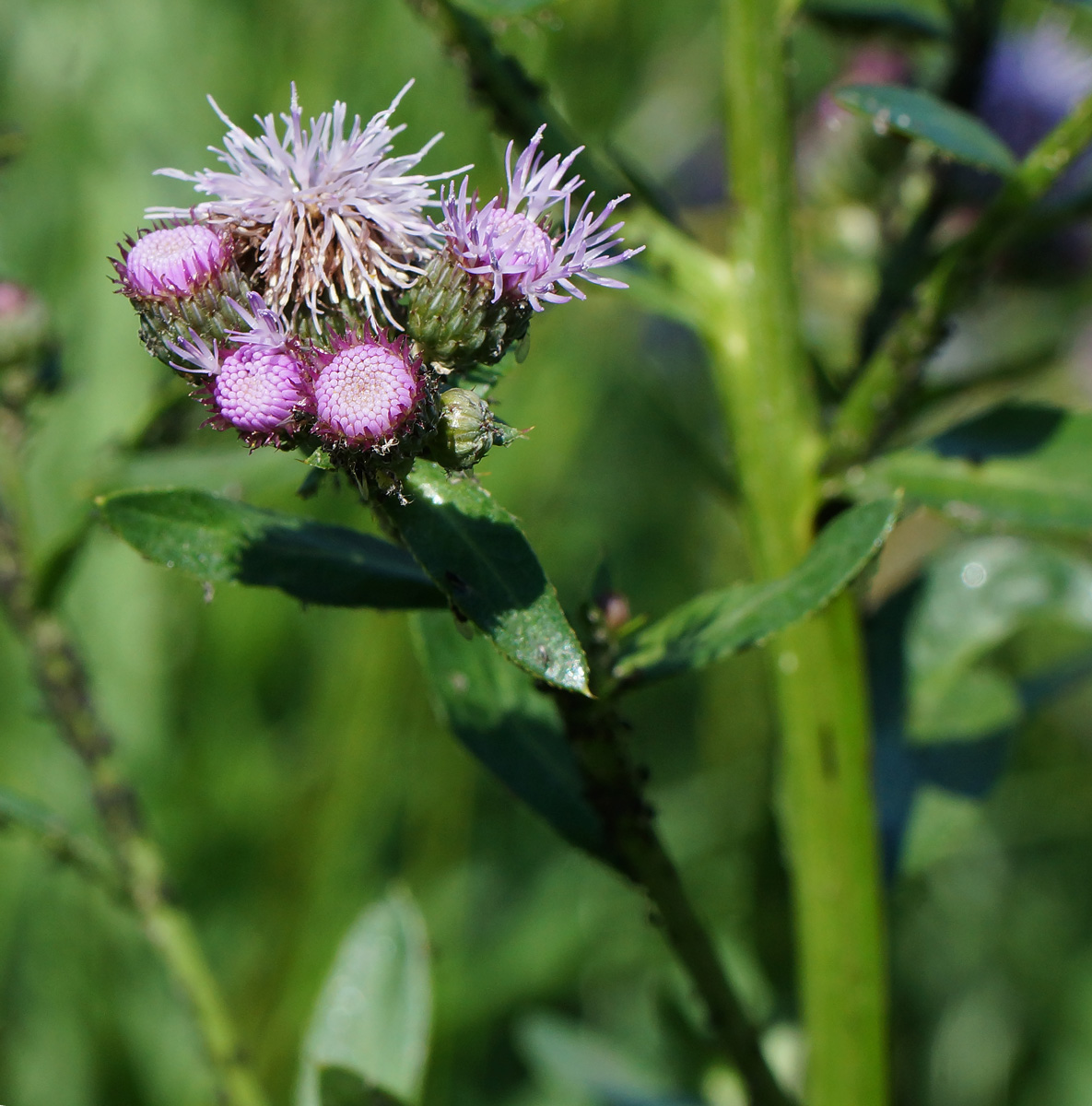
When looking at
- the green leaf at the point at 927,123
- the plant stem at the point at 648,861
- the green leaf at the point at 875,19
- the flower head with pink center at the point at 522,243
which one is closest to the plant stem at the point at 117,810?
the plant stem at the point at 648,861

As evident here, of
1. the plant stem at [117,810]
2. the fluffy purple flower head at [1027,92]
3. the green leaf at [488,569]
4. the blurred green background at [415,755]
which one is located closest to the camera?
the green leaf at [488,569]

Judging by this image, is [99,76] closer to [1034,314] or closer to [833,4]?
[833,4]

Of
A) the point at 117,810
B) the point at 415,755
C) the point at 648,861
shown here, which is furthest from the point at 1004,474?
the point at 415,755

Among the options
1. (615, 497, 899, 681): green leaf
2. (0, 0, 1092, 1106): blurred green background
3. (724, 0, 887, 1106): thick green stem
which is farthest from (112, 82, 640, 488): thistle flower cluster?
(0, 0, 1092, 1106): blurred green background

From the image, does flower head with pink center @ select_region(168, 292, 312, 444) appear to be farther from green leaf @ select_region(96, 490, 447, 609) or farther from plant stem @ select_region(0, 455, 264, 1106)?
plant stem @ select_region(0, 455, 264, 1106)

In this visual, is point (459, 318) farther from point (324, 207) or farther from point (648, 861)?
point (648, 861)

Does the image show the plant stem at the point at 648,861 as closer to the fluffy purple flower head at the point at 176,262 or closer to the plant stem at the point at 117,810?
the fluffy purple flower head at the point at 176,262
